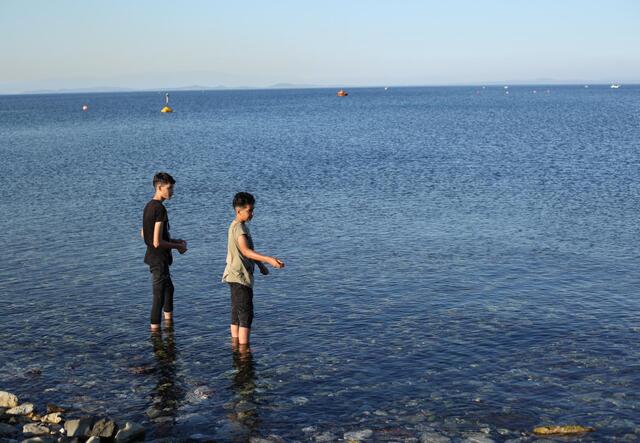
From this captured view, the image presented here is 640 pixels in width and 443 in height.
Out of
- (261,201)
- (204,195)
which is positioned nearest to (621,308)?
(261,201)

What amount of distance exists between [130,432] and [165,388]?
2.01m

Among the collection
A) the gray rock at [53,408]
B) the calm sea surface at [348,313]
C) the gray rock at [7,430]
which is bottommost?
the calm sea surface at [348,313]

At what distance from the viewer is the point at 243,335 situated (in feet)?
43.3

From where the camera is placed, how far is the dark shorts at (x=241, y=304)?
1258 cm

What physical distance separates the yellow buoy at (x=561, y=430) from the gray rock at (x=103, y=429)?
5.90m

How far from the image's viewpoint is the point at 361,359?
1309cm

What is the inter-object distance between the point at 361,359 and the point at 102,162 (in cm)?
4644

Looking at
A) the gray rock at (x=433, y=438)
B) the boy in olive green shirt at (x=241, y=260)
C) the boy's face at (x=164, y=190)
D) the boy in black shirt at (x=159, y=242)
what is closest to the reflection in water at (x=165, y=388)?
the boy in black shirt at (x=159, y=242)

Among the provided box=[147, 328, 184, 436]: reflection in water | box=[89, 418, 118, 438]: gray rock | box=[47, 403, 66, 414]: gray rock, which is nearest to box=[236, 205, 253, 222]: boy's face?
box=[147, 328, 184, 436]: reflection in water

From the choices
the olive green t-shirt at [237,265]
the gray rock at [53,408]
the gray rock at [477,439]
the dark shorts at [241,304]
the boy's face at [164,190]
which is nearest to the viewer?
the gray rock at [477,439]

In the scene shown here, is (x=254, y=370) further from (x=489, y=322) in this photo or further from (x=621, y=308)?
(x=621, y=308)

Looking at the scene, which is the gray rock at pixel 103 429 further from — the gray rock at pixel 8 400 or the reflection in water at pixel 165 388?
the gray rock at pixel 8 400

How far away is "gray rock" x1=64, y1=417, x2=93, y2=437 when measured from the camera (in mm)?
9742

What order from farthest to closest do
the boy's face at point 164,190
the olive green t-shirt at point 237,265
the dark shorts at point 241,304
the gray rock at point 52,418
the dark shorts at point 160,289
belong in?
the dark shorts at point 160,289 < the boy's face at point 164,190 < the dark shorts at point 241,304 < the olive green t-shirt at point 237,265 < the gray rock at point 52,418
